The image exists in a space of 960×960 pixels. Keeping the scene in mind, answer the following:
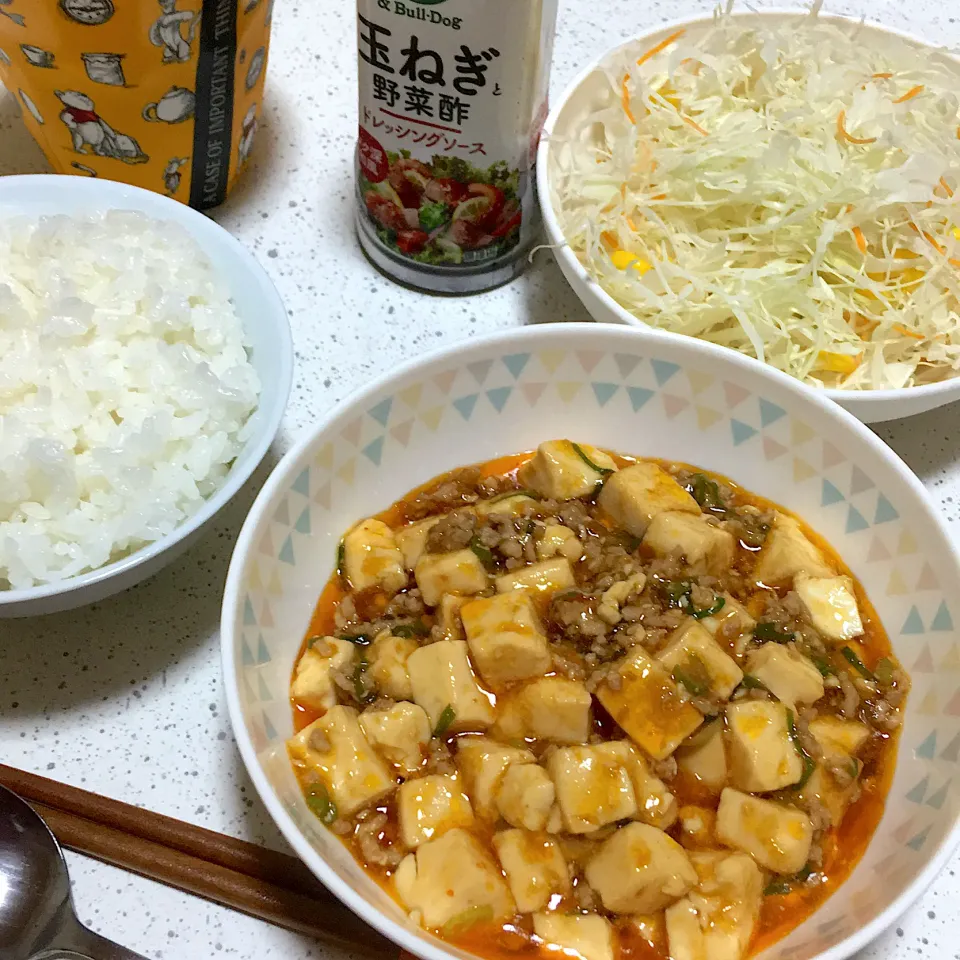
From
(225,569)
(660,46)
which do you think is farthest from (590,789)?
(660,46)

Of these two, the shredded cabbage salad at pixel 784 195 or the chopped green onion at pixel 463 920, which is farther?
the shredded cabbage salad at pixel 784 195

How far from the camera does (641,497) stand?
118 centimetres

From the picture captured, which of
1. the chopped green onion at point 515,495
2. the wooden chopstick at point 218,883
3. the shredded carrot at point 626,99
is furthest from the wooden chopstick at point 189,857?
the shredded carrot at point 626,99

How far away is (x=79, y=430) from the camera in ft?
3.96

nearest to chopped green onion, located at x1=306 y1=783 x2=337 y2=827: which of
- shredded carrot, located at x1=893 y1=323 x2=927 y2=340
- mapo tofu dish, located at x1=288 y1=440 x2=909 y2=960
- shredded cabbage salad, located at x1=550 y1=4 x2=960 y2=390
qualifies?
mapo tofu dish, located at x1=288 y1=440 x2=909 y2=960

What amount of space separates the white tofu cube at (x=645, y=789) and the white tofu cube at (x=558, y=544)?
266 millimetres

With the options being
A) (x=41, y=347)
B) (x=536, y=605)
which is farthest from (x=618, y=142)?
(x=41, y=347)

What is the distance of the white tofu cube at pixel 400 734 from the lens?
1.01 metres

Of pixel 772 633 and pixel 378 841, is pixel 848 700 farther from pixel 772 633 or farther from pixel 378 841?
pixel 378 841

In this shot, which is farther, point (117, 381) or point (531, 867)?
point (117, 381)

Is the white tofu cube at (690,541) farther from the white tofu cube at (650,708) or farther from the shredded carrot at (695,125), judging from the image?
the shredded carrot at (695,125)

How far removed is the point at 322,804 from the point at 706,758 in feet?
1.44

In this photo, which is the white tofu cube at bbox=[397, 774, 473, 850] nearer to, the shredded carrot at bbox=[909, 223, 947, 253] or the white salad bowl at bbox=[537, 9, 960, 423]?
the white salad bowl at bbox=[537, 9, 960, 423]

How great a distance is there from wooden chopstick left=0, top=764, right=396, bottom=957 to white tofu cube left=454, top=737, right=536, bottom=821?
0.19 metres
